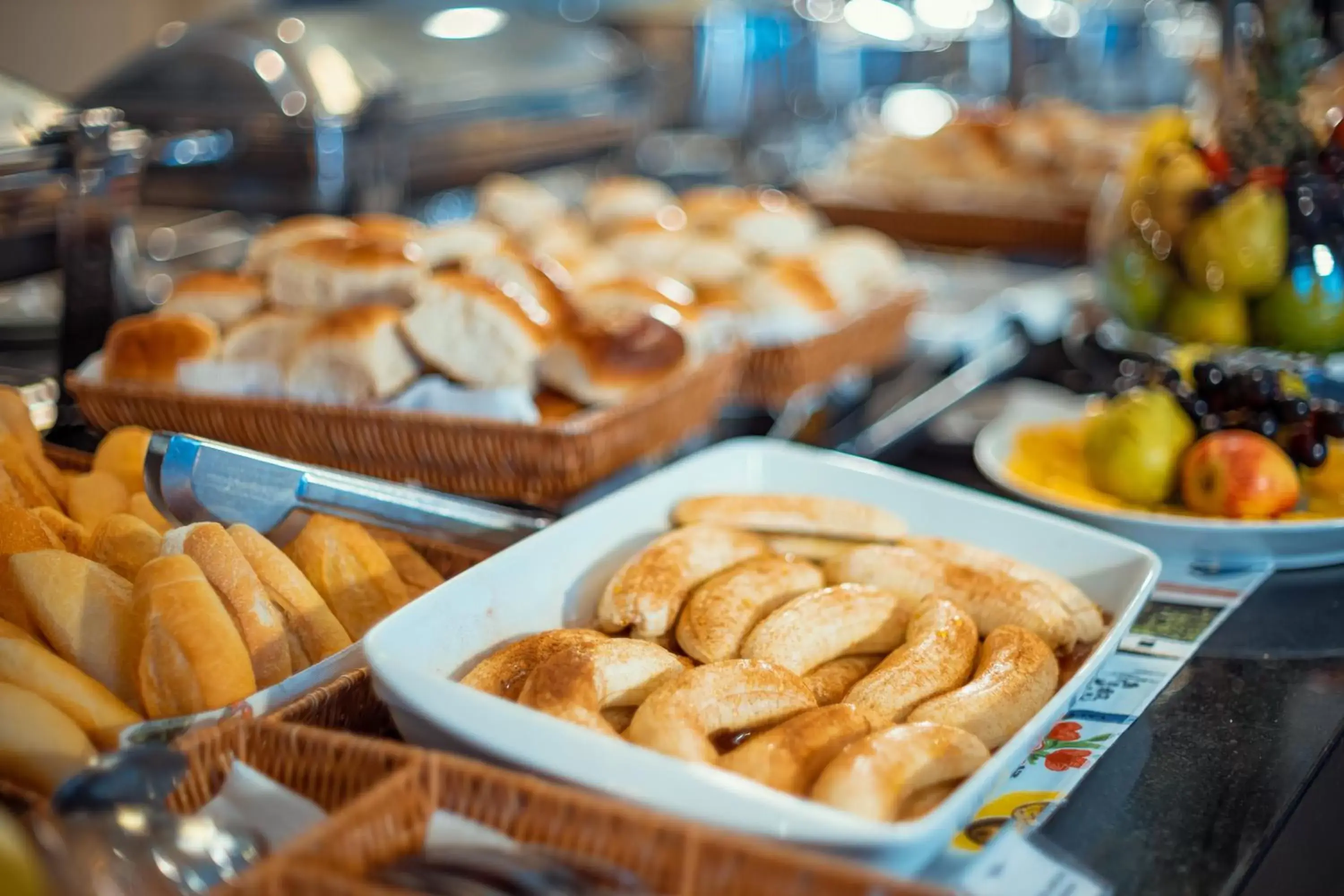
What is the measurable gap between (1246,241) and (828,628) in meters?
0.98

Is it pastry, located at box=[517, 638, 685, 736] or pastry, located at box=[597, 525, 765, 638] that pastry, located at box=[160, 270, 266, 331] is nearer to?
pastry, located at box=[597, 525, 765, 638]

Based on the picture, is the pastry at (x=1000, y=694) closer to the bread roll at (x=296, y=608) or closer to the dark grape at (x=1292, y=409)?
the bread roll at (x=296, y=608)

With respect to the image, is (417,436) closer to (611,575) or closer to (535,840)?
(611,575)

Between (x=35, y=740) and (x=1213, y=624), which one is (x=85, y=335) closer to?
(x=35, y=740)

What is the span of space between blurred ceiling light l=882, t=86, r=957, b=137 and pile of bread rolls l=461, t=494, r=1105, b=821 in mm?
2649

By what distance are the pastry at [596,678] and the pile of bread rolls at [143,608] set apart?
19 cm

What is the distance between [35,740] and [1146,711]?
30.6 inches

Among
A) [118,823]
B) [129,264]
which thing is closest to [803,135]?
[129,264]

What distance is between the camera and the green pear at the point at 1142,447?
134 cm

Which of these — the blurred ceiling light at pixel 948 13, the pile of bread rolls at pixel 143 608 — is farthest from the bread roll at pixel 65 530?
the blurred ceiling light at pixel 948 13

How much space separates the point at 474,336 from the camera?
142cm

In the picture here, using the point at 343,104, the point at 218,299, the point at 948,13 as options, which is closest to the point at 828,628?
the point at 218,299

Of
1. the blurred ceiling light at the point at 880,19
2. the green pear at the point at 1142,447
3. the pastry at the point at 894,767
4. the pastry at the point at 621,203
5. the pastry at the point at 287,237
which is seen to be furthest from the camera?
the blurred ceiling light at the point at 880,19

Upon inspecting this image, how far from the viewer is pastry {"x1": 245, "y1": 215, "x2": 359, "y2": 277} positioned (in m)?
1.60
